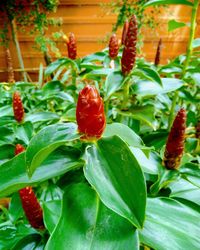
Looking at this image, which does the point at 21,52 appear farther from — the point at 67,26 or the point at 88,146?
the point at 88,146

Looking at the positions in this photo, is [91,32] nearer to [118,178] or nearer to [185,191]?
[185,191]

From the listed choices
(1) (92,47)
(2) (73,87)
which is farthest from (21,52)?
(2) (73,87)

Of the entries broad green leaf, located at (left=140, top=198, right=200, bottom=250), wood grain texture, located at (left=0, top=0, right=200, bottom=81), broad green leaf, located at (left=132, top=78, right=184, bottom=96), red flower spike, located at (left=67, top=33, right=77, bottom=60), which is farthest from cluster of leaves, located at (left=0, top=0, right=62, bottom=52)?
broad green leaf, located at (left=140, top=198, right=200, bottom=250)

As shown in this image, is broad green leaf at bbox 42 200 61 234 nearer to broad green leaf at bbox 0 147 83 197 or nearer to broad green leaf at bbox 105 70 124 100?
broad green leaf at bbox 0 147 83 197

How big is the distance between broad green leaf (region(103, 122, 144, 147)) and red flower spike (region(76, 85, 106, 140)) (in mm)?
26

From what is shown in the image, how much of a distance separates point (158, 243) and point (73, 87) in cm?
63

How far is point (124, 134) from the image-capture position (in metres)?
0.39

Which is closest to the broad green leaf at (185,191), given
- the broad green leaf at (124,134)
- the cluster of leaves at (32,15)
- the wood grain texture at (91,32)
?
the broad green leaf at (124,134)

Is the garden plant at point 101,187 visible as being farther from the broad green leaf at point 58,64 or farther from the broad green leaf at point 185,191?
the broad green leaf at point 58,64

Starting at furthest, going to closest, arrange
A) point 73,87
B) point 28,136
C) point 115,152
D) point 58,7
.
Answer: point 58,7
point 73,87
point 28,136
point 115,152

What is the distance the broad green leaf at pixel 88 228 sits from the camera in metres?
0.31

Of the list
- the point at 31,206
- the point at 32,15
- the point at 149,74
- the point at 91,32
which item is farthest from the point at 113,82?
the point at 91,32

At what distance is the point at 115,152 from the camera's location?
0.33 m

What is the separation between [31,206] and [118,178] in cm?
23
